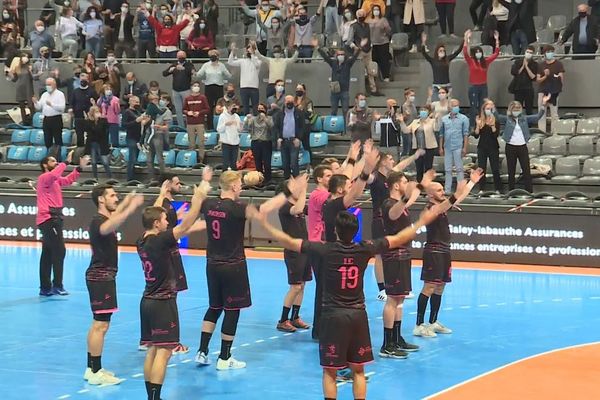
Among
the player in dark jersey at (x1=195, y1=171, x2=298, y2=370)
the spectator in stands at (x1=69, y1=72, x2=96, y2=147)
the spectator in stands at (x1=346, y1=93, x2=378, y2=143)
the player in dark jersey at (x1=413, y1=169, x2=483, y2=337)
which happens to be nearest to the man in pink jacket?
the player in dark jersey at (x1=195, y1=171, x2=298, y2=370)

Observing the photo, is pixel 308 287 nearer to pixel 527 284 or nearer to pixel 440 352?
pixel 527 284

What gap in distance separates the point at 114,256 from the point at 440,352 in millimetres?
4439

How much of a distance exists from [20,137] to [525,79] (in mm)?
14523

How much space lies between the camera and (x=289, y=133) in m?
24.2

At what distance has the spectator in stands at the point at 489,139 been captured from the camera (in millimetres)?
22469

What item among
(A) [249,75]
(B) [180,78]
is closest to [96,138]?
(B) [180,78]

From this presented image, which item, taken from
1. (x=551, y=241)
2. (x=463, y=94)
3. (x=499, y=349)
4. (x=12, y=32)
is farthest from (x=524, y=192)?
(x=12, y=32)

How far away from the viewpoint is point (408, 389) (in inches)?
462

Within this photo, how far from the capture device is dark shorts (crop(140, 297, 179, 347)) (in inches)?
428

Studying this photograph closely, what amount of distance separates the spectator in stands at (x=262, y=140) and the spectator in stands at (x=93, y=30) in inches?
317

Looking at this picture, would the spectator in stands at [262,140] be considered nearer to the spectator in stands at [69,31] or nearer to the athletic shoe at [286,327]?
the spectator in stands at [69,31]

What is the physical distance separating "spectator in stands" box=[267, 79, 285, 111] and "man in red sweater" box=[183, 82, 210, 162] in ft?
5.63

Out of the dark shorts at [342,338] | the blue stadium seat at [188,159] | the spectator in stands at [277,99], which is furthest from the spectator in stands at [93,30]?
the dark shorts at [342,338]

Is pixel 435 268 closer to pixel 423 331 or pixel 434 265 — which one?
pixel 434 265
